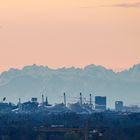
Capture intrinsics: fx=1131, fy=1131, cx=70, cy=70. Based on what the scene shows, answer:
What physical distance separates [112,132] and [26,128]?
8.74 metres

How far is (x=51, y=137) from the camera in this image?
10425cm

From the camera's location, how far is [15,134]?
335 feet

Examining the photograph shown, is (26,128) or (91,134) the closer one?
(91,134)

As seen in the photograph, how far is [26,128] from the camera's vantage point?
110 meters

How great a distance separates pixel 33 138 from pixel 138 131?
14088 mm

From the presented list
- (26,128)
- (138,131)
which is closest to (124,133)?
(138,131)

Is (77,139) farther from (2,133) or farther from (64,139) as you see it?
(2,133)

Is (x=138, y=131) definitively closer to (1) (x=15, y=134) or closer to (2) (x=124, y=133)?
(2) (x=124, y=133)

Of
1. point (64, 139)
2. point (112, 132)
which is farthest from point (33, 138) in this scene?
point (112, 132)

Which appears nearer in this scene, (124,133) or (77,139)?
(77,139)

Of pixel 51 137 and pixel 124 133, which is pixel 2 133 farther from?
pixel 124 133

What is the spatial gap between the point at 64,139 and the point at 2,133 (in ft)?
22.6

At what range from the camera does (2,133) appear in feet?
339

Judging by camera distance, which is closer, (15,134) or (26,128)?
(15,134)
